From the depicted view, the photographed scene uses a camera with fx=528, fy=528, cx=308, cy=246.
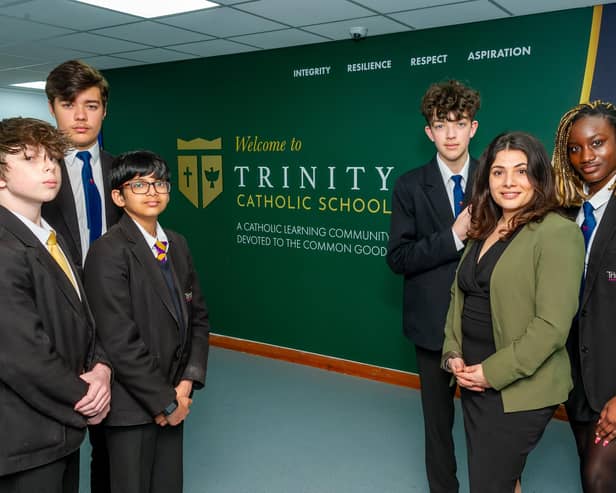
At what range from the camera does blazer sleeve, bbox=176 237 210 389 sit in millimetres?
1954

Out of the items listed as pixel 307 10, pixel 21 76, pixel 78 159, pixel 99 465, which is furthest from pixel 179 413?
pixel 21 76

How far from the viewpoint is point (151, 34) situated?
12.7 feet

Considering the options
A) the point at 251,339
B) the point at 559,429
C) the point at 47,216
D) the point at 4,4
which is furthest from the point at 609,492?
the point at 4,4

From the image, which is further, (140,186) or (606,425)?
(140,186)

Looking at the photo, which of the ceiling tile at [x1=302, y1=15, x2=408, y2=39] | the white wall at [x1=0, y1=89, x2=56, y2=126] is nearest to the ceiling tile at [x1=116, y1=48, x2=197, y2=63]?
the ceiling tile at [x1=302, y1=15, x2=408, y2=39]

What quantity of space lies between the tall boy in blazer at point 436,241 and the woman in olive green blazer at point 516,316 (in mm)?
405

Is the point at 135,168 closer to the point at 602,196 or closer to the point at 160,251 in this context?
the point at 160,251

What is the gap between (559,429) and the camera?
10.9 feet

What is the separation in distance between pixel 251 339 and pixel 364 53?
8.58 feet

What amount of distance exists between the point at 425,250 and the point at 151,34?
2869 millimetres

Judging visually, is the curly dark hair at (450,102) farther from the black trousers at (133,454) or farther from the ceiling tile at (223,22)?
the ceiling tile at (223,22)

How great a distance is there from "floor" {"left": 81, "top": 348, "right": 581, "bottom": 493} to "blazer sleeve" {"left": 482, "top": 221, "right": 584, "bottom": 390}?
146cm

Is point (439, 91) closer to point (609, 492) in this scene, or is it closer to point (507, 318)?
point (507, 318)

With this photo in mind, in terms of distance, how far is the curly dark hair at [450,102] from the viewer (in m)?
2.09
